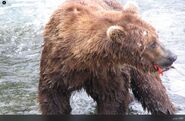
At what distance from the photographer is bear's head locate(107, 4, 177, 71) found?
2684mm

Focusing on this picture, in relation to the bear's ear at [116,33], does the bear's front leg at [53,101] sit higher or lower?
lower

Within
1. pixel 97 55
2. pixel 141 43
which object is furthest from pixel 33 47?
pixel 141 43

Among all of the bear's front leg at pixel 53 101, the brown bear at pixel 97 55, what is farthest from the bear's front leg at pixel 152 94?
the bear's front leg at pixel 53 101

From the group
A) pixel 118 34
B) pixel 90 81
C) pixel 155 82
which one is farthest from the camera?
pixel 155 82

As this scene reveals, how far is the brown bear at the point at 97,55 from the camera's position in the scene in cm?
271

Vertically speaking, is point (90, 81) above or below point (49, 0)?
below

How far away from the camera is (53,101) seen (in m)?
2.99

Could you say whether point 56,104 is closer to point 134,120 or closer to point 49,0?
point 134,120

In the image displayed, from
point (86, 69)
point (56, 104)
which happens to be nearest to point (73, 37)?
point (86, 69)

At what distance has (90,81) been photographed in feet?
9.57

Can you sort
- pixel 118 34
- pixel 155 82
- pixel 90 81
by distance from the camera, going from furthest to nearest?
pixel 155 82 → pixel 90 81 → pixel 118 34

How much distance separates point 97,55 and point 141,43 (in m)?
0.18

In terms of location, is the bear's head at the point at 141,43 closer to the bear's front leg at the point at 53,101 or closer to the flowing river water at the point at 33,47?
the flowing river water at the point at 33,47

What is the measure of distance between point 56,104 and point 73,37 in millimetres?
352
